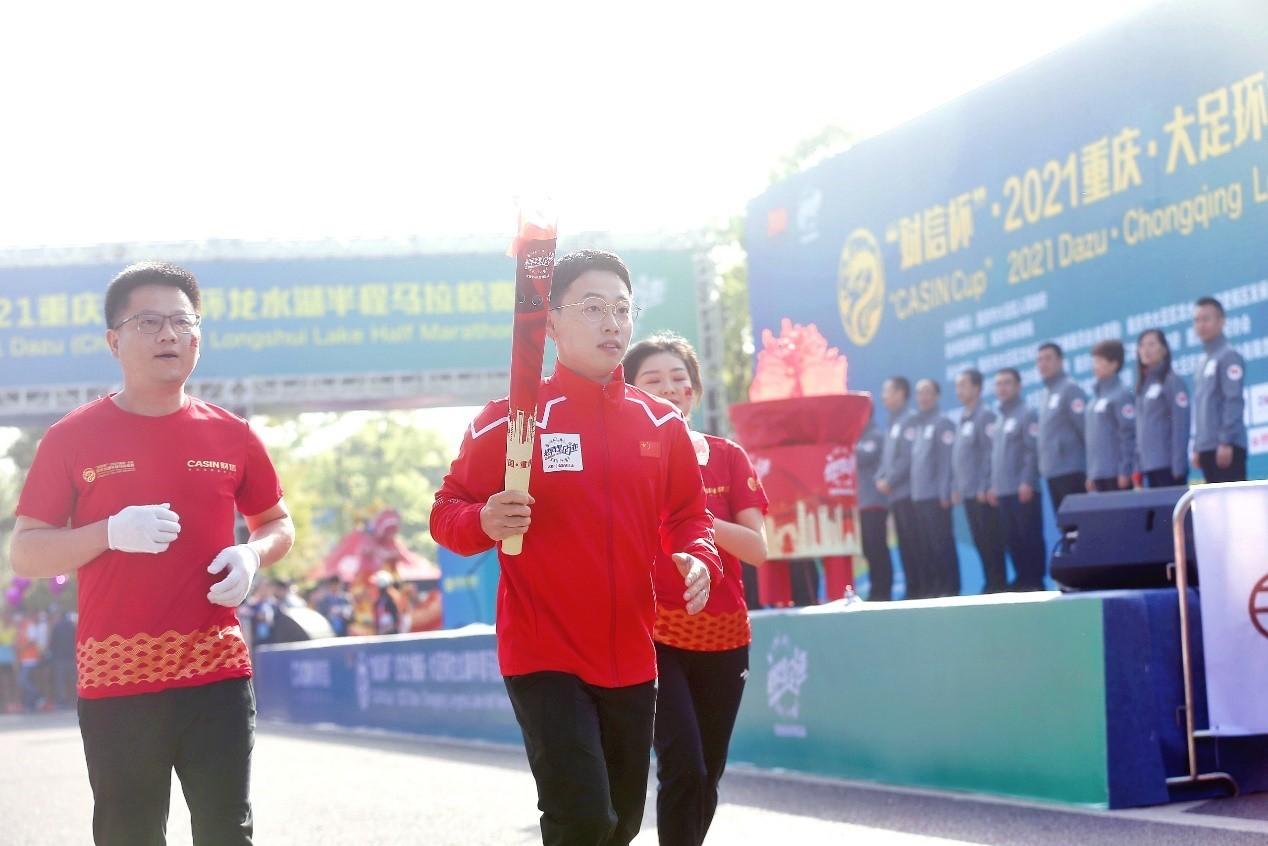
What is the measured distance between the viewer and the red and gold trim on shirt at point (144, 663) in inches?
186

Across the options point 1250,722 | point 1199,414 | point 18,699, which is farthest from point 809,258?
point 18,699

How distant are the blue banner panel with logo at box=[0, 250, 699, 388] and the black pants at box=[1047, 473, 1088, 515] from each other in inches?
569

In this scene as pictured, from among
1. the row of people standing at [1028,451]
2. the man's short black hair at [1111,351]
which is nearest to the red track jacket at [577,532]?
the row of people standing at [1028,451]

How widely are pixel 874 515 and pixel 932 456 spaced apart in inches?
59.6

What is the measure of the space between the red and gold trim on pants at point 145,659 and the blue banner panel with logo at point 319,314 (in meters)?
24.5

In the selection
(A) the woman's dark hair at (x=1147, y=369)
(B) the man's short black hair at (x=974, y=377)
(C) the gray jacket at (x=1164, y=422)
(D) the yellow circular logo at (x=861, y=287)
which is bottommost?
(C) the gray jacket at (x=1164, y=422)

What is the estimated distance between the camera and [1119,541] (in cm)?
865

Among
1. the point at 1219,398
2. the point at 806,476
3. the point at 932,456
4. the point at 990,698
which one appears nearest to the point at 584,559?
the point at 990,698

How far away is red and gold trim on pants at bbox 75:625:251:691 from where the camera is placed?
4715 millimetres

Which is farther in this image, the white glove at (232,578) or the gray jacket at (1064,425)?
the gray jacket at (1064,425)

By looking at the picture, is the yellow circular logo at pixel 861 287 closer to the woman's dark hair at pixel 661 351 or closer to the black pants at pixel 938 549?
the black pants at pixel 938 549

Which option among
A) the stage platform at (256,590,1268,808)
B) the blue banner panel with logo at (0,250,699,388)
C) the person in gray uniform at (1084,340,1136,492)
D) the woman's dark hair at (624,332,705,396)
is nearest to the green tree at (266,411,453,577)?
the blue banner panel with logo at (0,250,699,388)

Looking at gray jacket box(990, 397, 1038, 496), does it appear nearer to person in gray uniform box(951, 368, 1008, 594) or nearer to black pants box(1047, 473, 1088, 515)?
person in gray uniform box(951, 368, 1008, 594)

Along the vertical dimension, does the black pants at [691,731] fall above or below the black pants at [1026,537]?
below
